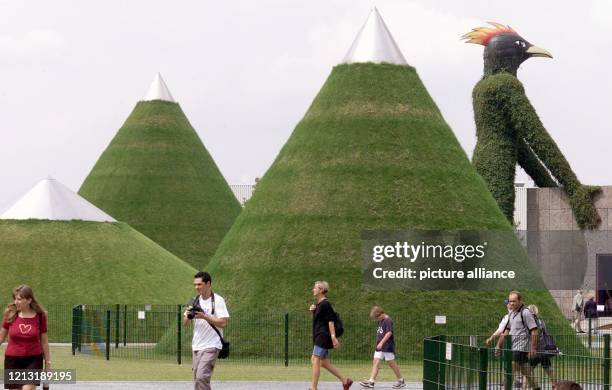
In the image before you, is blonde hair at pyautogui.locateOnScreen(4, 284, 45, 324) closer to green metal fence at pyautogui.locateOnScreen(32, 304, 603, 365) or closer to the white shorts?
the white shorts

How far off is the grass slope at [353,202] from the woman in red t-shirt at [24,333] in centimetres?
2567

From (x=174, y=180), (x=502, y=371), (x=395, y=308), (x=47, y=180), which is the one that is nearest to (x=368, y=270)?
(x=395, y=308)

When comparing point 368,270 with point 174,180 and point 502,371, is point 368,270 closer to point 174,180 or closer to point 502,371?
point 502,371

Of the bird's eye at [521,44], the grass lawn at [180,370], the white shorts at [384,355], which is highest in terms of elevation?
the bird's eye at [521,44]

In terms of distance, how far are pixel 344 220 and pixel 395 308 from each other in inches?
145

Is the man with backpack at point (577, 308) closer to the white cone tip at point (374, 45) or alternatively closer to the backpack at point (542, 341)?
the white cone tip at point (374, 45)

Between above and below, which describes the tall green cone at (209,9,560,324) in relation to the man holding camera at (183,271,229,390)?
above

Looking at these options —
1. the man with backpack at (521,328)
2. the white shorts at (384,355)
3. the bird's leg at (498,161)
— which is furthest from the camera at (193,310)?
the bird's leg at (498,161)

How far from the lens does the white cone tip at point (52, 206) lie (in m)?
67.7

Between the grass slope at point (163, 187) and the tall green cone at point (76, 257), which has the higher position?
the grass slope at point (163, 187)

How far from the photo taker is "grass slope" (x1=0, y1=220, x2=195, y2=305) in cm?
6053

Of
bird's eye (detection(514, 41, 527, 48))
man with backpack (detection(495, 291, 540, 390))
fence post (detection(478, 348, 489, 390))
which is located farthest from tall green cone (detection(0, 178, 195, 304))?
fence post (detection(478, 348, 489, 390))

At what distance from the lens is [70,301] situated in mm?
59375

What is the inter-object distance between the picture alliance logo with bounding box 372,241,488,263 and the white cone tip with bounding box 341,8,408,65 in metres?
8.15
